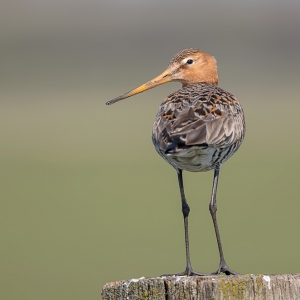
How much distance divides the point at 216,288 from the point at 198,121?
3206 millimetres

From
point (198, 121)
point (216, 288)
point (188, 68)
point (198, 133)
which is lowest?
point (216, 288)

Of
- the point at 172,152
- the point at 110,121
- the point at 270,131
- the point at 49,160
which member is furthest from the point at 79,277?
the point at 110,121

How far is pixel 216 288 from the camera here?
557cm

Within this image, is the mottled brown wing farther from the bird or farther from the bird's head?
the bird's head

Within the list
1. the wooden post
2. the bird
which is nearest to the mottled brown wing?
the bird

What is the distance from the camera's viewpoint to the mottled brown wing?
8281 mm

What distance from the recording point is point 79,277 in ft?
51.1

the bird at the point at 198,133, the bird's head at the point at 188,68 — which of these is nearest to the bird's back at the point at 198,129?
the bird at the point at 198,133

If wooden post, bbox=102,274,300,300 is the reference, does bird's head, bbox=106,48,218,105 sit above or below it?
above

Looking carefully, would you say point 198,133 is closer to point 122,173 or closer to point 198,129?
point 198,129

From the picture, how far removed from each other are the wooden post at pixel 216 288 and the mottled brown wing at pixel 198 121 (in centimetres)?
265

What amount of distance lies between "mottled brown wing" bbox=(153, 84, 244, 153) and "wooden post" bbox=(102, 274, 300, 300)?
2.65 metres

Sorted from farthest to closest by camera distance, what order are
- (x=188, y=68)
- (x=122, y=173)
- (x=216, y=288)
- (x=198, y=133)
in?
(x=122, y=173)
(x=188, y=68)
(x=198, y=133)
(x=216, y=288)

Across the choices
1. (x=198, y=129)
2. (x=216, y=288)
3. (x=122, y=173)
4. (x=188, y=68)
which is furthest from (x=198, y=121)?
(x=122, y=173)
